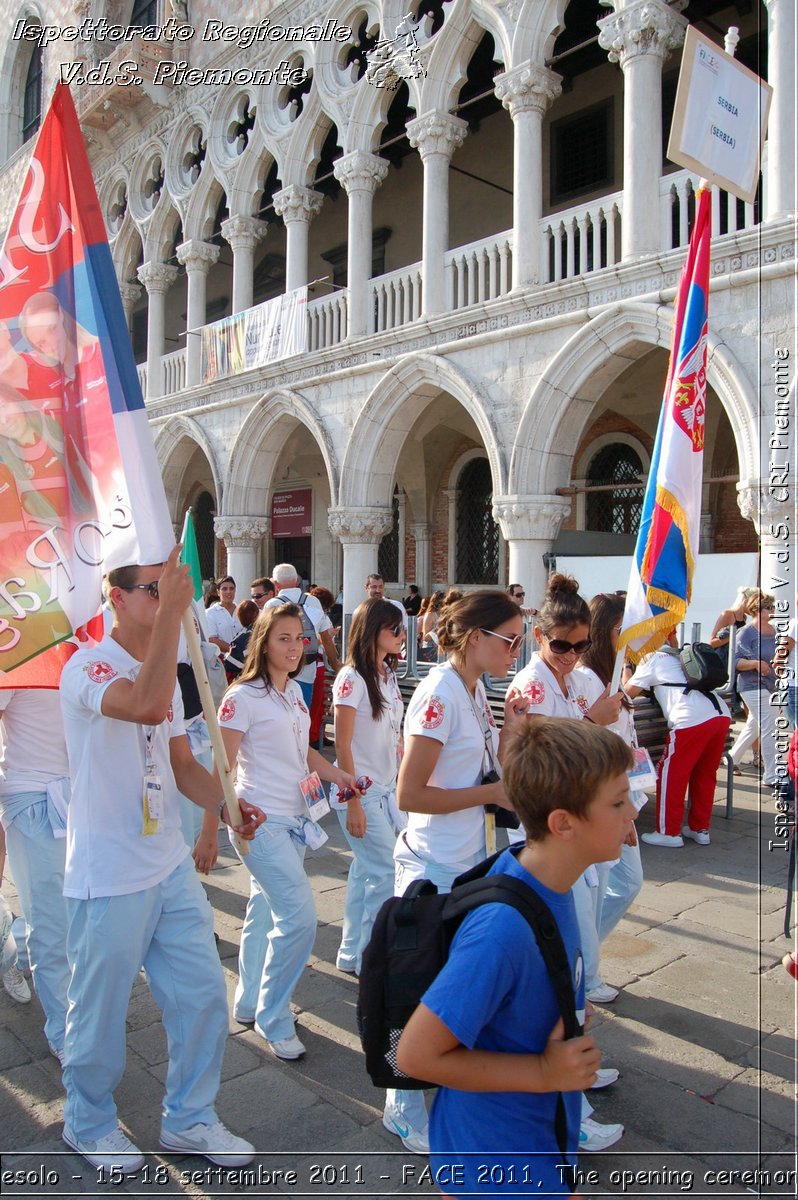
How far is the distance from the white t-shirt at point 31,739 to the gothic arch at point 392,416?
8555 mm

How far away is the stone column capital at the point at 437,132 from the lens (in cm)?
1205

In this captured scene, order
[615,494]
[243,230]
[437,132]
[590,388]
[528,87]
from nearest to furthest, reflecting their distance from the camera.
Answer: [590,388]
[528,87]
[437,132]
[615,494]
[243,230]

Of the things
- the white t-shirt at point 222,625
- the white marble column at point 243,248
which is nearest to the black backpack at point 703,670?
the white t-shirt at point 222,625

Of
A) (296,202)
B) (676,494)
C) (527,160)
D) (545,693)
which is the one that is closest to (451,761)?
(545,693)

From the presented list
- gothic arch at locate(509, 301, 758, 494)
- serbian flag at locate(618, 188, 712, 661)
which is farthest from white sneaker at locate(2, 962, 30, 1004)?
gothic arch at locate(509, 301, 758, 494)

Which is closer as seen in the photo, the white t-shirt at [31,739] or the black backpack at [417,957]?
the black backpack at [417,957]

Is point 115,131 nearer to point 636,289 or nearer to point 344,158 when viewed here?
point 344,158

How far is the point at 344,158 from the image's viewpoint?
13.4 m

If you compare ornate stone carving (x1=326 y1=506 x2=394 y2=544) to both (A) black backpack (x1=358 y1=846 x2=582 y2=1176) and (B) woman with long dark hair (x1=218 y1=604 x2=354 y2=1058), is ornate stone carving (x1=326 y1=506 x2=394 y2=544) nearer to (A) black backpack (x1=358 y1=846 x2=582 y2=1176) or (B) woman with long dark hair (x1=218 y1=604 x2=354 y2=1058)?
(B) woman with long dark hair (x1=218 y1=604 x2=354 y2=1058)

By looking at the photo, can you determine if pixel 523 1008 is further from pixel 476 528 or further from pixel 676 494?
pixel 476 528

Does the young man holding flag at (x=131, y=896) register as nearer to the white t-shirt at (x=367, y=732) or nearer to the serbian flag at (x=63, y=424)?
the serbian flag at (x=63, y=424)

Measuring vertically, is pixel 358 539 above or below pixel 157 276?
below

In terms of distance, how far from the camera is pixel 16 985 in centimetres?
388

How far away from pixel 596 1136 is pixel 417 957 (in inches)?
64.2
